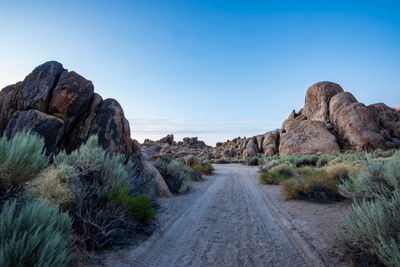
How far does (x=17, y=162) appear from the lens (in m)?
2.43

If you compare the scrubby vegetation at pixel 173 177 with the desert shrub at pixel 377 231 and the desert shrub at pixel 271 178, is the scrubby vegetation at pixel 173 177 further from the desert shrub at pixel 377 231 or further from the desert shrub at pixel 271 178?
the desert shrub at pixel 377 231

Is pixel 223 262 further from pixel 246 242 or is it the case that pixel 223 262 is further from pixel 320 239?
pixel 320 239

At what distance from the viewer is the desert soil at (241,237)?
10.2ft

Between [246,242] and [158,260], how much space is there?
5.39 ft

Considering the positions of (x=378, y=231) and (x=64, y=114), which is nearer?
(x=378, y=231)

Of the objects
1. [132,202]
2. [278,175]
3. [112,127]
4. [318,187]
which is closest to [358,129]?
[278,175]

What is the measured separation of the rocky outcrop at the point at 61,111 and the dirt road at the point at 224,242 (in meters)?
3.60

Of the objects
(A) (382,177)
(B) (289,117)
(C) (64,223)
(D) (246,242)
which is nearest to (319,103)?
(B) (289,117)

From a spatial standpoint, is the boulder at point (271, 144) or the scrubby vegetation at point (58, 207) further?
the boulder at point (271, 144)

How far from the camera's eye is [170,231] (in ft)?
14.0

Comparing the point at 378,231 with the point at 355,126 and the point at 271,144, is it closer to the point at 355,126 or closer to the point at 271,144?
the point at 355,126

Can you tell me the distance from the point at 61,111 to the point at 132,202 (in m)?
4.12

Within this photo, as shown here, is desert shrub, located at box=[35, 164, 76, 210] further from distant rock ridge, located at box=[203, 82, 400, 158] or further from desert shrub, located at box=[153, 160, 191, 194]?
distant rock ridge, located at box=[203, 82, 400, 158]

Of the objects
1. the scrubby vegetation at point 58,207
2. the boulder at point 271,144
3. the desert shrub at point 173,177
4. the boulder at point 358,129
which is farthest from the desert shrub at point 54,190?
the boulder at point 271,144
